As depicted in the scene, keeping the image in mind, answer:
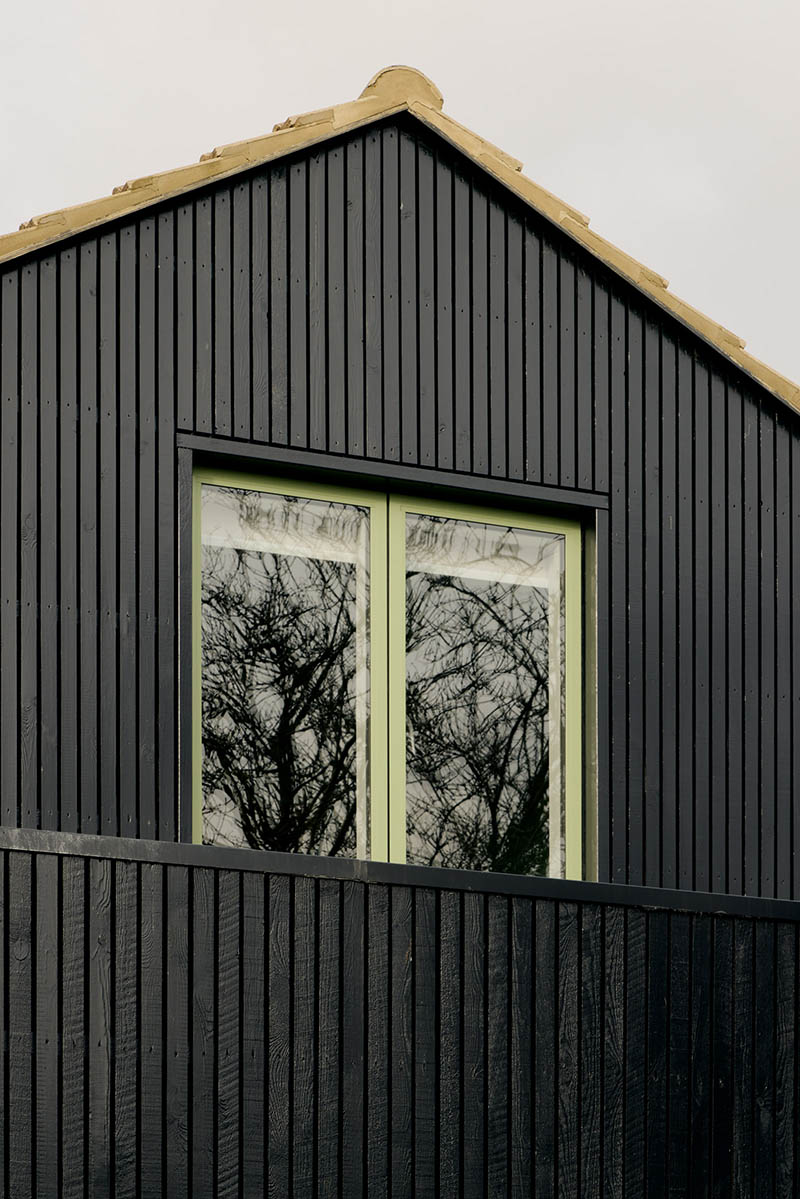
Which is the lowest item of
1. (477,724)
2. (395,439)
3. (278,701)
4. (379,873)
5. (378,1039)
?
(378,1039)

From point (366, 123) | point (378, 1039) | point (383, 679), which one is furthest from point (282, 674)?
point (366, 123)

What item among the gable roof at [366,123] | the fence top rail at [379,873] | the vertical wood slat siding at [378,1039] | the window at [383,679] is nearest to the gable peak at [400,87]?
the gable roof at [366,123]

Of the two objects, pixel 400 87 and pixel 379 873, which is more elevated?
pixel 400 87

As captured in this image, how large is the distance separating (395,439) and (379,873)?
2.88m

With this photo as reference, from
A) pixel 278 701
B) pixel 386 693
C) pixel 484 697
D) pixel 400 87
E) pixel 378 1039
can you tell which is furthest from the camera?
pixel 400 87

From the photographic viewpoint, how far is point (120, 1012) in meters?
6.48

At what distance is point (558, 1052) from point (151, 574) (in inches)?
112

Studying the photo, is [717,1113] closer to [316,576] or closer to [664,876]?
[664,876]

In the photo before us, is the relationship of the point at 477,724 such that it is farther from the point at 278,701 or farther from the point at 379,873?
the point at 379,873

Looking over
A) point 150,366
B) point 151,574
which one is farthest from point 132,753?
point 150,366

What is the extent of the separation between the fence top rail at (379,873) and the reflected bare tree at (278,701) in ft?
4.93

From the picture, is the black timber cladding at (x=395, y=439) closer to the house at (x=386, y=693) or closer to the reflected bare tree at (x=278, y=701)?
the house at (x=386, y=693)

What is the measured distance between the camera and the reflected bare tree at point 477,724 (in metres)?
9.09

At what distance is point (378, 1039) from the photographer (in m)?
6.96
